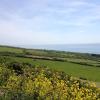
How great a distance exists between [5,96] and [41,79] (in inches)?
92.2

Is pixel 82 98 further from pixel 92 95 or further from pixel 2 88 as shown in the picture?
pixel 2 88

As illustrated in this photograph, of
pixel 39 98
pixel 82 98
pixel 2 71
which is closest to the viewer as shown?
pixel 82 98

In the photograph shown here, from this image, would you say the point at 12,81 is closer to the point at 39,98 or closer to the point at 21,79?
the point at 21,79

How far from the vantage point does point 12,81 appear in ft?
59.1

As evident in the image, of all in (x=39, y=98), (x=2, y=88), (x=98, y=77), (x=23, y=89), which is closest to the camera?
(x=39, y=98)

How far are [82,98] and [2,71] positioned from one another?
933 cm

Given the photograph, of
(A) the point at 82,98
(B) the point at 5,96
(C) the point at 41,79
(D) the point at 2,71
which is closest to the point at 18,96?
(B) the point at 5,96

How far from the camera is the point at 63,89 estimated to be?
14.9 metres

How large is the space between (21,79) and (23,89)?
77.4 inches

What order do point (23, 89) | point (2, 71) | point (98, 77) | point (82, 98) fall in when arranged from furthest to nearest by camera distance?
Answer: 1. point (98, 77)
2. point (2, 71)
3. point (23, 89)
4. point (82, 98)

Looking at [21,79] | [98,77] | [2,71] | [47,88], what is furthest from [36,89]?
[98,77]

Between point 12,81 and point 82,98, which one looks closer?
point 82,98

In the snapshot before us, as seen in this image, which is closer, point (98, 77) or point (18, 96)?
point (18, 96)

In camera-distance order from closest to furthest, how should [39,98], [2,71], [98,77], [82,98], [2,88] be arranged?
[82,98]
[39,98]
[2,88]
[2,71]
[98,77]
